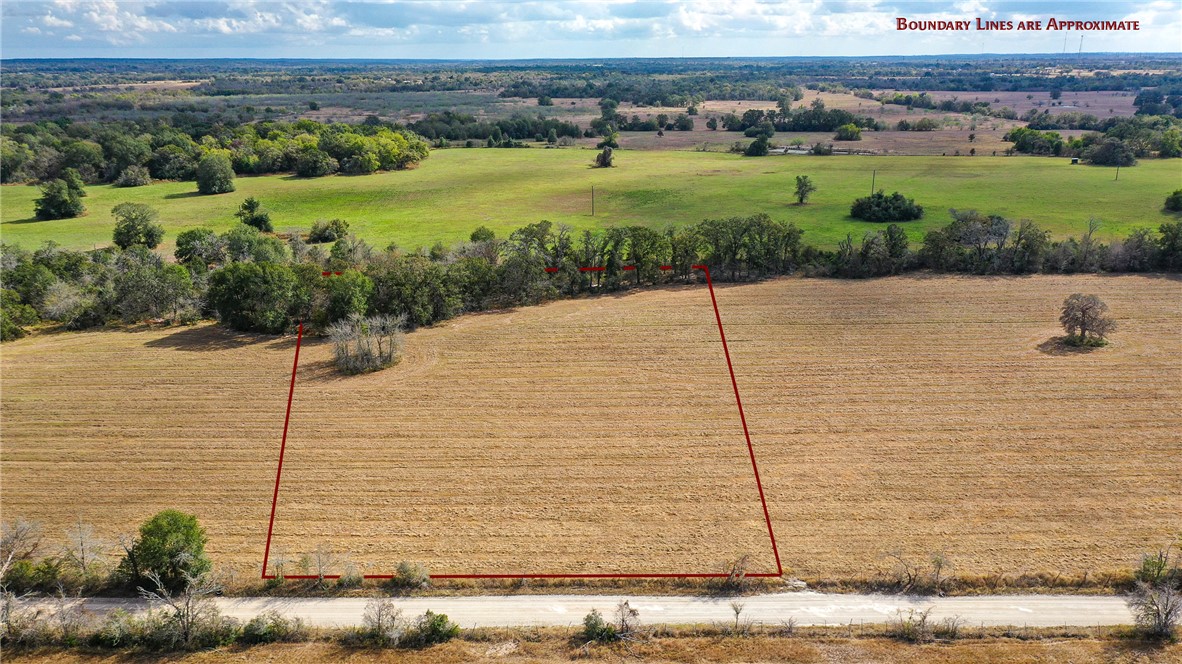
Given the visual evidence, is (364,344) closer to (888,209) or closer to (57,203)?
(888,209)

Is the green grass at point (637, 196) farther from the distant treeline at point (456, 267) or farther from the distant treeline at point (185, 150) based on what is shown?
the distant treeline at point (456, 267)

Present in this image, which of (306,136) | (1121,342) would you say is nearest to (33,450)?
(1121,342)

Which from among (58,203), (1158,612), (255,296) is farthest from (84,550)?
(58,203)

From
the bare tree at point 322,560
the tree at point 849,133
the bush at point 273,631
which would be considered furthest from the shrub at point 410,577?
the tree at point 849,133

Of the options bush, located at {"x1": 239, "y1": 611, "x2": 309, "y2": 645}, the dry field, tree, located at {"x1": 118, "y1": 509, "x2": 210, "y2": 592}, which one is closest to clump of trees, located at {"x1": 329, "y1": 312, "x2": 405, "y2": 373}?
the dry field

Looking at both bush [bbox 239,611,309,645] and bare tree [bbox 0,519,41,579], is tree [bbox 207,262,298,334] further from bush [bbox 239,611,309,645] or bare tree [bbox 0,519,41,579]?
bush [bbox 239,611,309,645]

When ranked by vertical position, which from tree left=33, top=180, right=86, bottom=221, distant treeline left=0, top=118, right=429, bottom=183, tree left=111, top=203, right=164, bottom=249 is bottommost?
tree left=111, top=203, right=164, bottom=249
